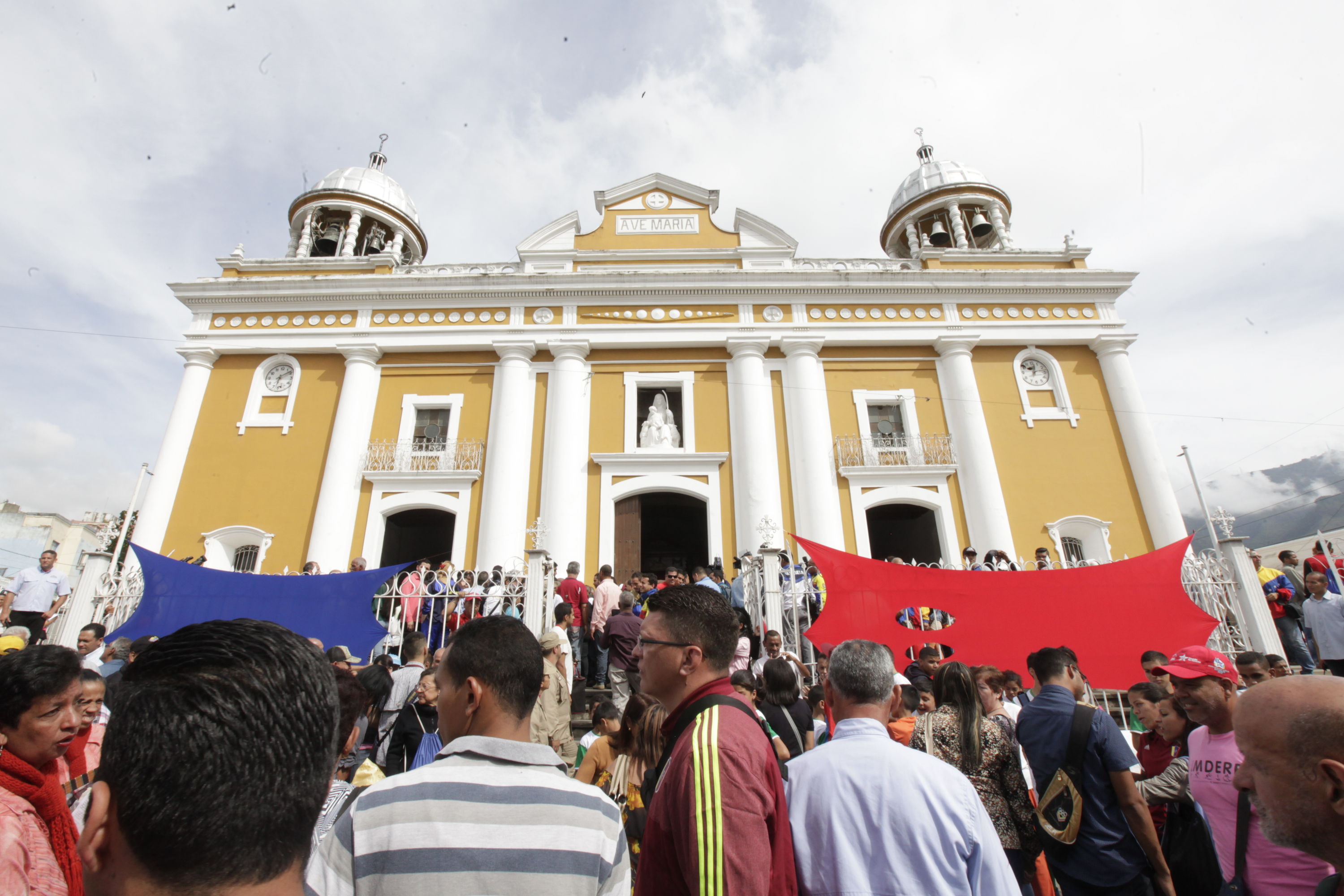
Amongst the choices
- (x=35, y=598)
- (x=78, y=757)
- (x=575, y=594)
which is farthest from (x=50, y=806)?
(x=35, y=598)

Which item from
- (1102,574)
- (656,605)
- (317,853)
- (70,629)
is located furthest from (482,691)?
(70,629)

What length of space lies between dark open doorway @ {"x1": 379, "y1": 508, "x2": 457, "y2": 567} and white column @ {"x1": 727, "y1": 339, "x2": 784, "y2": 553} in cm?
616

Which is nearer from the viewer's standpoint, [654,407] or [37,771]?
[37,771]

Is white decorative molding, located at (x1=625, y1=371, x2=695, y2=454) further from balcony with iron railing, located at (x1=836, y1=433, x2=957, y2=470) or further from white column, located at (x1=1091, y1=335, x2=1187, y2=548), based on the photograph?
white column, located at (x1=1091, y1=335, x2=1187, y2=548)

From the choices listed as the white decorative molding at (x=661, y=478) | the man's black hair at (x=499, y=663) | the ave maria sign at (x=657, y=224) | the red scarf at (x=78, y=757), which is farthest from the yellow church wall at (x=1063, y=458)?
the red scarf at (x=78, y=757)

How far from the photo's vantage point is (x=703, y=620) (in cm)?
237

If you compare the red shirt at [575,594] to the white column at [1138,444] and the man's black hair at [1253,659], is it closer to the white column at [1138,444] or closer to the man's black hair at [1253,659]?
the man's black hair at [1253,659]

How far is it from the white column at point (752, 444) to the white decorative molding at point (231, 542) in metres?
9.97

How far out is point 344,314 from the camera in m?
16.4

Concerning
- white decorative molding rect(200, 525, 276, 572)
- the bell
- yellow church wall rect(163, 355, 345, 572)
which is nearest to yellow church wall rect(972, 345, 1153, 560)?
yellow church wall rect(163, 355, 345, 572)

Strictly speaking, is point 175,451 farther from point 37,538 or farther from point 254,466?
point 37,538

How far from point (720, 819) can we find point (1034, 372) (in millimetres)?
16946

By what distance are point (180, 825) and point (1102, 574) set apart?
9134 millimetres

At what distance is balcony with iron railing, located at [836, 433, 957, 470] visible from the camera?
1516 centimetres
